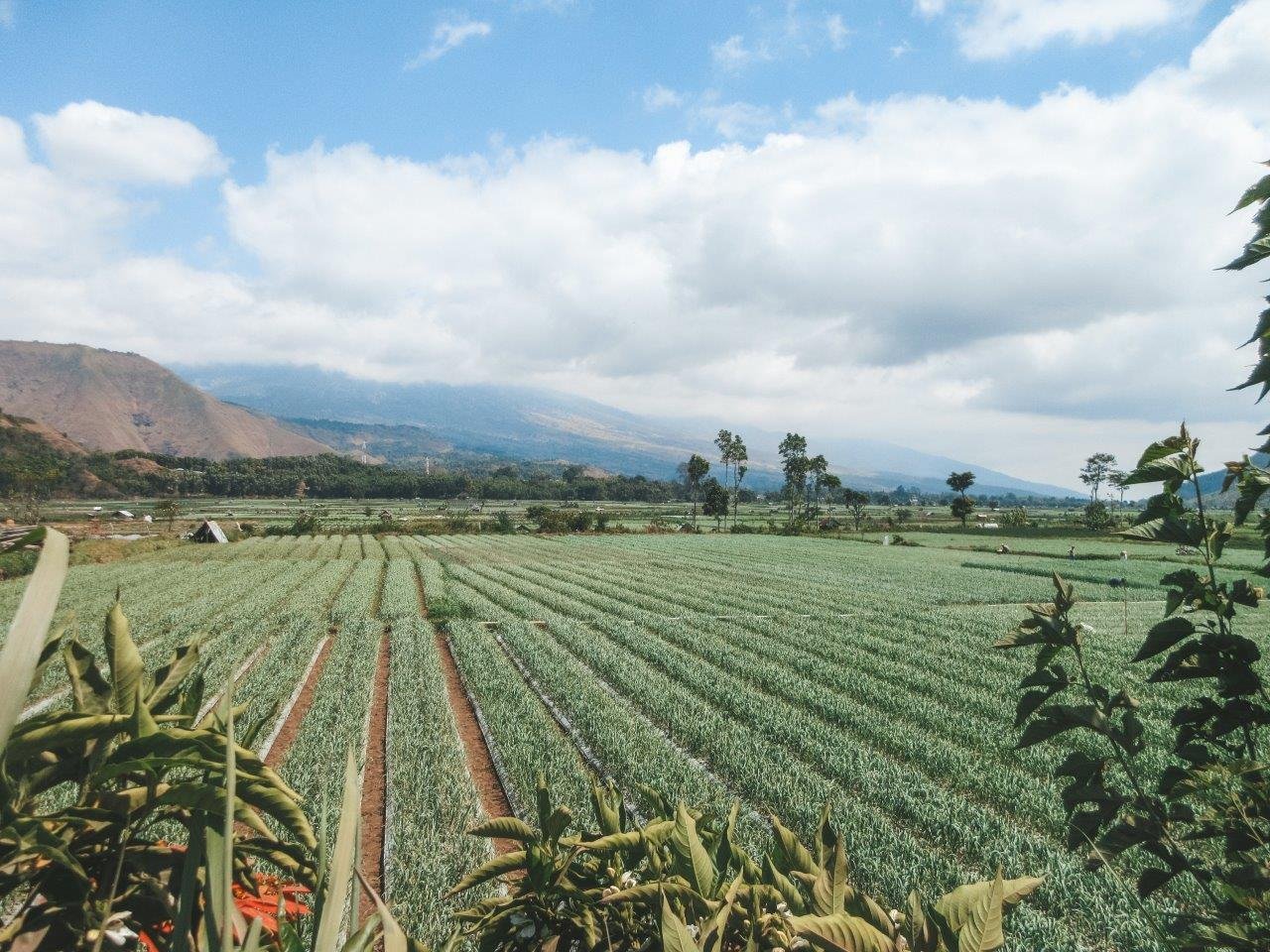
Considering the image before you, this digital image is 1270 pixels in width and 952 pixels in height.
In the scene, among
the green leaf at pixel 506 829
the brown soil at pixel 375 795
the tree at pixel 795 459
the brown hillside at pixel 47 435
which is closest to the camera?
the green leaf at pixel 506 829

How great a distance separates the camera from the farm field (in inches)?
248

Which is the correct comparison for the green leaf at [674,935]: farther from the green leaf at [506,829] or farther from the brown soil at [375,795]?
the brown soil at [375,795]

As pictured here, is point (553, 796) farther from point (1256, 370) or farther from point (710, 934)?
point (1256, 370)

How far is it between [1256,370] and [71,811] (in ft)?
8.04

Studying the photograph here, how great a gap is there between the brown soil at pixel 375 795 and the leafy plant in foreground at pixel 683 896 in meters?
3.55

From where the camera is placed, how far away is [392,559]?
3931 cm

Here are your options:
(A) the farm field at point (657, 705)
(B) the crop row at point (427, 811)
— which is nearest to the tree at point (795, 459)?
(A) the farm field at point (657, 705)

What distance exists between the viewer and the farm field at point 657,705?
629cm

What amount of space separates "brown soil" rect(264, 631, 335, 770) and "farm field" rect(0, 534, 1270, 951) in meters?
0.07

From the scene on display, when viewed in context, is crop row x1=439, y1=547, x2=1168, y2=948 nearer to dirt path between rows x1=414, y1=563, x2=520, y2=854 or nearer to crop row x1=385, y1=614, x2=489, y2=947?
dirt path between rows x1=414, y1=563, x2=520, y2=854

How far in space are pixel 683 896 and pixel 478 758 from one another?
8.54 m

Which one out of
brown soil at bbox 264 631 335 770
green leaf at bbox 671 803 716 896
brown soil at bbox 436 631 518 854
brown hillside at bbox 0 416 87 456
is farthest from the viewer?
brown hillside at bbox 0 416 87 456

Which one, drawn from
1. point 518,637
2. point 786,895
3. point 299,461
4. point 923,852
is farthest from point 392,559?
point 299,461

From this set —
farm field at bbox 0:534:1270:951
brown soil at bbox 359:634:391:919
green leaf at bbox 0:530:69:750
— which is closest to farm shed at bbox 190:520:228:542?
farm field at bbox 0:534:1270:951
